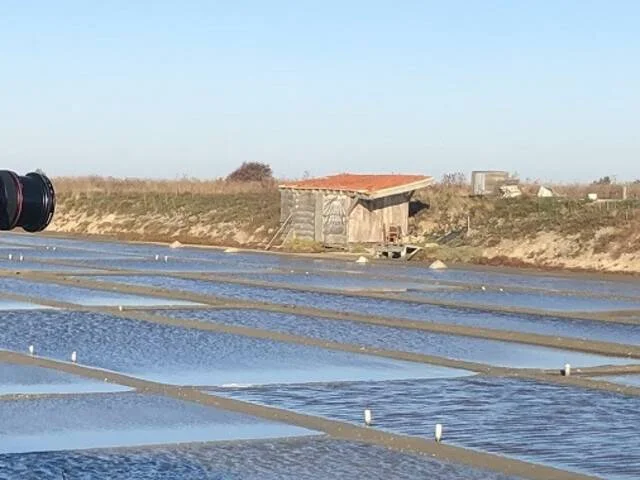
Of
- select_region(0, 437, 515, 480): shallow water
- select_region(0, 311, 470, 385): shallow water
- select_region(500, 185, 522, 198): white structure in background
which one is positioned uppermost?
select_region(500, 185, 522, 198): white structure in background

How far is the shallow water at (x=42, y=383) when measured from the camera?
722 inches

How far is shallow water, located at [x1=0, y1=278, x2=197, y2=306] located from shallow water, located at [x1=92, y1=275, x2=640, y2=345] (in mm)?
2262

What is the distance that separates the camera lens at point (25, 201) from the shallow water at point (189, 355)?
11.7 m

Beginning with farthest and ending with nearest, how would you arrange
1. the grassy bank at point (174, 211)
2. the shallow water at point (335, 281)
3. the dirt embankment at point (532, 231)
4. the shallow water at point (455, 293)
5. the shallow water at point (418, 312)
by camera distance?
the grassy bank at point (174, 211) < the dirt embankment at point (532, 231) < the shallow water at point (335, 281) < the shallow water at point (455, 293) < the shallow water at point (418, 312)

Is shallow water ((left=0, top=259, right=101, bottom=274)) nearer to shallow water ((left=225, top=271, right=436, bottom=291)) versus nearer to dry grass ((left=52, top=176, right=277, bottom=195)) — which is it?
shallow water ((left=225, top=271, right=436, bottom=291))

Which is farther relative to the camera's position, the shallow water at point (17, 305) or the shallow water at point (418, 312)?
the shallow water at point (17, 305)

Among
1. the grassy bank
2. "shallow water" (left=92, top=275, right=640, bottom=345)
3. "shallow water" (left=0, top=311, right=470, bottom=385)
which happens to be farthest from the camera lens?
the grassy bank

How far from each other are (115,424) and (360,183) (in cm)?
4434

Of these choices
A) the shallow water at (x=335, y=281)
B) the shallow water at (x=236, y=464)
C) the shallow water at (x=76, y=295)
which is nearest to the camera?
the shallow water at (x=236, y=464)

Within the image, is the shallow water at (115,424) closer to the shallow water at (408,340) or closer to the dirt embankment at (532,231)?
the shallow water at (408,340)

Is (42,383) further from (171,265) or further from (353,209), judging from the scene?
(353,209)

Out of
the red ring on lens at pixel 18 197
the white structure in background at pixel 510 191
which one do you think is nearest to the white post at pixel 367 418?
the red ring on lens at pixel 18 197

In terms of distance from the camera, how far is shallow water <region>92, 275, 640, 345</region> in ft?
92.2

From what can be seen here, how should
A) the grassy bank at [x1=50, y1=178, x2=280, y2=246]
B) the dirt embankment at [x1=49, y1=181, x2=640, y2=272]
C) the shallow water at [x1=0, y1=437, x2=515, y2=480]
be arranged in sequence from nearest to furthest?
the shallow water at [x1=0, y1=437, x2=515, y2=480] → the dirt embankment at [x1=49, y1=181, x2=640, y2=272] → the grassy bank at [x1=50, y1=178, x2=280, y2=246]
